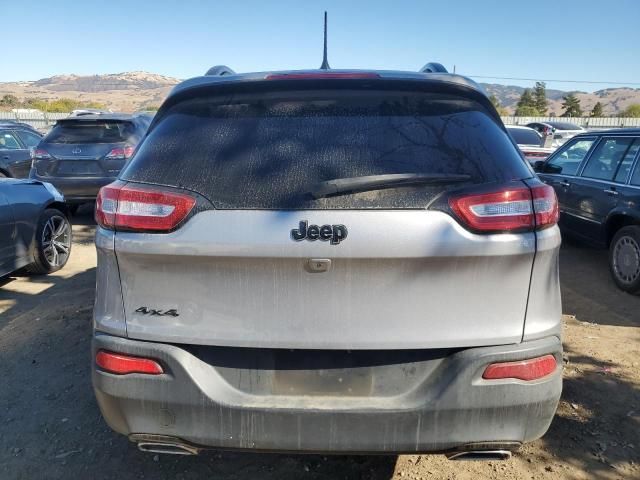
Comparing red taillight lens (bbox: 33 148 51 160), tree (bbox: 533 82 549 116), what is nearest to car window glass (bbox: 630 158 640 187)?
red taillight lens (bbox: 33 148 51 160)

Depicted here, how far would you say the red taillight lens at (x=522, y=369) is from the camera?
73.2 inches

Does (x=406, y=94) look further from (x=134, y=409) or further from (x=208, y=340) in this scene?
(x=134, y=409)

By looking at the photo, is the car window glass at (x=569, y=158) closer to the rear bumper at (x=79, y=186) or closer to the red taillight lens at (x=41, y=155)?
the rear bumper at (x=79, y=186)

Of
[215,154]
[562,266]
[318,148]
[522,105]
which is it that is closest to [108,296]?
[215,154]

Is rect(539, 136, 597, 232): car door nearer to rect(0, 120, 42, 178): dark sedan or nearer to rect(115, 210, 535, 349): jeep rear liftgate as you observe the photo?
rect(115, 210, 535, 349): jeep rear liftgate

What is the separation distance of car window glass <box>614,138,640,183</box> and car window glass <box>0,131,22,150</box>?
11.4 metres

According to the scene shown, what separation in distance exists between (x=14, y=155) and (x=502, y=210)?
457 inches

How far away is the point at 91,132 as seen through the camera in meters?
8.45

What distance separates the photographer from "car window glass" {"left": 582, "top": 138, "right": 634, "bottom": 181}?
5.64 m

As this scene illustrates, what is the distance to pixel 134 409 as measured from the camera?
1978 mm

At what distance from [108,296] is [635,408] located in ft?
10.4

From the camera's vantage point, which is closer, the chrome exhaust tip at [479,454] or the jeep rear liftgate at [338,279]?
the jeep rear liftgate at [338,279]

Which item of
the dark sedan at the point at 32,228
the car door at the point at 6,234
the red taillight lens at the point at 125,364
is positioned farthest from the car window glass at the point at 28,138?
the red taillight lens at the point at 125,364

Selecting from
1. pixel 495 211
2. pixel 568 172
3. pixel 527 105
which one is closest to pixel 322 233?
pixel 495 211
